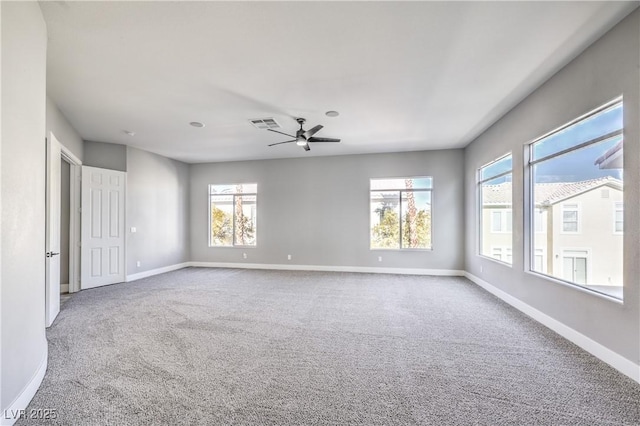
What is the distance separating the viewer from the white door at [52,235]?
3658mm

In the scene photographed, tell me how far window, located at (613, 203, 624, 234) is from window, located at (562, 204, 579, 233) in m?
0.61

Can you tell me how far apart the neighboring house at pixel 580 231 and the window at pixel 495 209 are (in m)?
0.32

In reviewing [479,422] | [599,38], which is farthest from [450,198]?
[479,422]

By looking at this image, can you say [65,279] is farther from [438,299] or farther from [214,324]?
[438,299]

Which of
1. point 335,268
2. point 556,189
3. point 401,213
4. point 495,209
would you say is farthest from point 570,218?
point 335,268

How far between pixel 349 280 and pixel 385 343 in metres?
3.21

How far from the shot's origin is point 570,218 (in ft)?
11.1

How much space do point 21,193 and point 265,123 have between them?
11.3 ft

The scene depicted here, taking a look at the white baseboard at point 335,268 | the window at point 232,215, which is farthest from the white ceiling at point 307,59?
the white baseboard at point 335,268

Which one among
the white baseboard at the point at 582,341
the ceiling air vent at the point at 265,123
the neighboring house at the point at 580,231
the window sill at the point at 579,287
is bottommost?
the white baseboard at the point at 582,341

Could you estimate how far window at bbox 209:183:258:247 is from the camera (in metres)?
8.11

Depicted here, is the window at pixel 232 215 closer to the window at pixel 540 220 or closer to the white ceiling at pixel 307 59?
the white ceiling at pixel 307 59

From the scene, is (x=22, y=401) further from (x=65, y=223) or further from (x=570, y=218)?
(x=570, y=218)

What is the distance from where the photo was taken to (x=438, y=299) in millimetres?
4820
